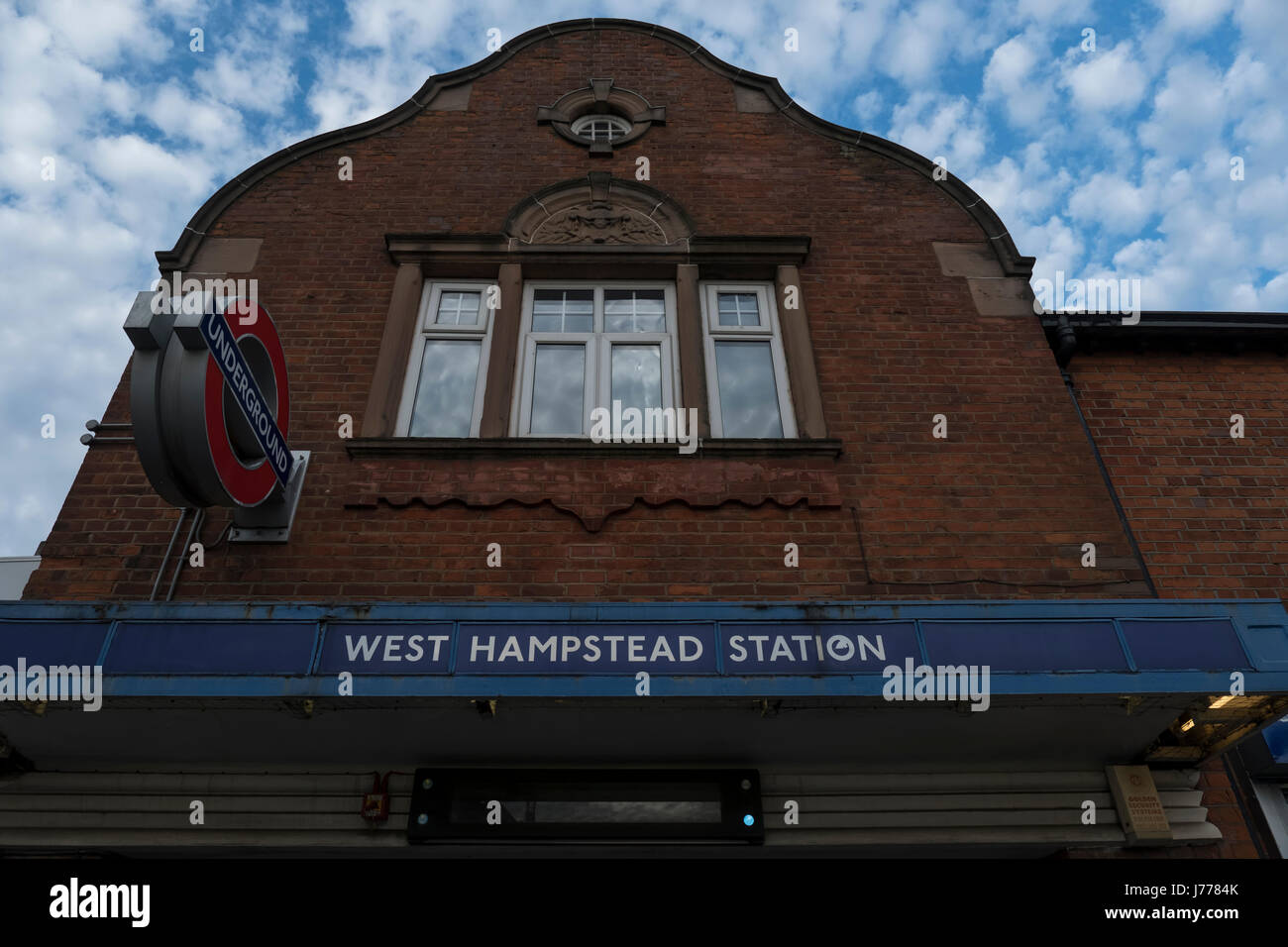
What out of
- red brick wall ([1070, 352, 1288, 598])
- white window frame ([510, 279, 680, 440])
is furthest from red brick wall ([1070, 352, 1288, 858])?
white window frame ([510, 279, 680, 440])

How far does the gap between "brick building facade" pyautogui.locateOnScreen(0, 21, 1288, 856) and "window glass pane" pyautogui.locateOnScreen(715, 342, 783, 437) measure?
33 mm

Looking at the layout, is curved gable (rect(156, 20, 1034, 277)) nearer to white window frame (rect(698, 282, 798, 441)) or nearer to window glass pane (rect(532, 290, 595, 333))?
white window frame (rect(698, 282, 798, 441))

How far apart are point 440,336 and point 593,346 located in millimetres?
1229

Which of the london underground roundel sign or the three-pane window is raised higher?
the three-pane window

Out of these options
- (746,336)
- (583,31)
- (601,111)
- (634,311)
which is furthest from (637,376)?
(583,31)

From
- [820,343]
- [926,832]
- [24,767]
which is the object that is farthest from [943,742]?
[24,767]

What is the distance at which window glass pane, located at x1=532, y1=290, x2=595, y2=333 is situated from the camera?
703 cm

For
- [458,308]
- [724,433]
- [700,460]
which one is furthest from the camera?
[458,308]

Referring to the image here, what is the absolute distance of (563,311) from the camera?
23.5 ft

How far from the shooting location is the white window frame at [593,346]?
641cm

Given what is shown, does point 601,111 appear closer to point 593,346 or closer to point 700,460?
point 593,346

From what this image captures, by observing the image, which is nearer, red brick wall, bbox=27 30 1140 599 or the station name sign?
the station name sign

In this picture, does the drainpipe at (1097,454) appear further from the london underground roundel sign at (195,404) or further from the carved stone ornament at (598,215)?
the london underground roundel sign at (195,404)
